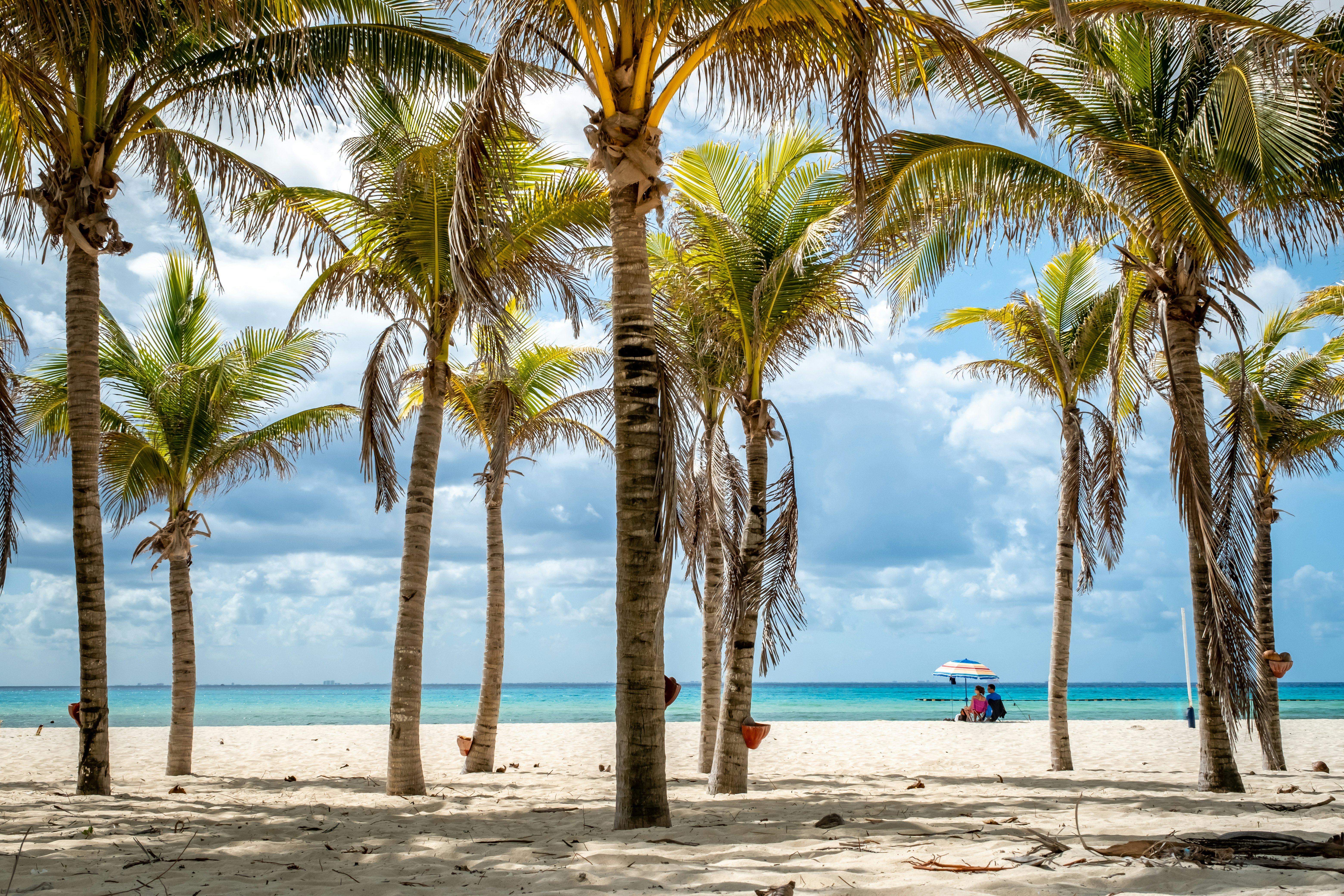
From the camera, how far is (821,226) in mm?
8977

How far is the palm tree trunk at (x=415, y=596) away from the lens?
359 inches

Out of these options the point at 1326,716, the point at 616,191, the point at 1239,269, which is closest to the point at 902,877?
the point at 616,191

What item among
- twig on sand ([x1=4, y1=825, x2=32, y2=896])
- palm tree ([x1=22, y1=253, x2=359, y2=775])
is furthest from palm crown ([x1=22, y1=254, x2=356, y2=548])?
twig on sand ([x1=4, y1=825, x2=32, y2=896])

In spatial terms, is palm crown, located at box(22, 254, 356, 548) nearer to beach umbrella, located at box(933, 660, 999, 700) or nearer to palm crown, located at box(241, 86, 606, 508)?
palm crown, located at box(241, 86, 606, 508)

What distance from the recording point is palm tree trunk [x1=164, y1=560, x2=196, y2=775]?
1165cm

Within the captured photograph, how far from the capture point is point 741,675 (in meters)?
8.94

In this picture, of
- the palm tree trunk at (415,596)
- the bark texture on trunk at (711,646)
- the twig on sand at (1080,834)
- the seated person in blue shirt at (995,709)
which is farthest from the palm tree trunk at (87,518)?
the seated person in blue shirt at (995,709)

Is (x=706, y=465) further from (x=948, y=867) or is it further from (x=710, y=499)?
(x=948, y=867)

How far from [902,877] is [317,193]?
8.72 m

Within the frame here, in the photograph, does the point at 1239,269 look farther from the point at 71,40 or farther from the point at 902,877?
the point at 71,40

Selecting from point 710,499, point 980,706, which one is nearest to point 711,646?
point 710,499

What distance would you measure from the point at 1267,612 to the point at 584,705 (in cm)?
A: 5219

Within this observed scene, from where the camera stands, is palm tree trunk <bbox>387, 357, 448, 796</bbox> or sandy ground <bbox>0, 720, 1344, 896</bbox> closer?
sandy ground <bbox>0, 720, 1344, 896</bbox>

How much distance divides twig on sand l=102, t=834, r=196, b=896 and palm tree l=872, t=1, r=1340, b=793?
274 inches
